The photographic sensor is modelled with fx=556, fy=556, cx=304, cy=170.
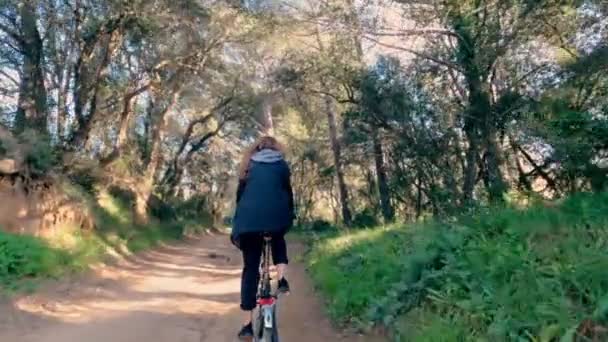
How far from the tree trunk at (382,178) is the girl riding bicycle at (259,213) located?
39.0 feet

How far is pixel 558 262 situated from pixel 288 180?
8.02ft

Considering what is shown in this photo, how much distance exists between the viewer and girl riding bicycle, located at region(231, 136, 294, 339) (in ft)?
16.6

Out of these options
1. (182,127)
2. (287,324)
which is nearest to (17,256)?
(287,324)

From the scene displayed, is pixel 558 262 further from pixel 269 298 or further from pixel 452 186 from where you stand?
pixel 452 186

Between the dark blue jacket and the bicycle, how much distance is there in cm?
16

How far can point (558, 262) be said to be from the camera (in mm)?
4426

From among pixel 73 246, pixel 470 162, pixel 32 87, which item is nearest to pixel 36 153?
pixel 73 246

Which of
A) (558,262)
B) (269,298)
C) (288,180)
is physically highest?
(288,180)

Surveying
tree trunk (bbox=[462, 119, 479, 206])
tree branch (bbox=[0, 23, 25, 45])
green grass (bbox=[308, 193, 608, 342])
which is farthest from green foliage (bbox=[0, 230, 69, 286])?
tree trunk (bbox=[462, 119, 479, 206])

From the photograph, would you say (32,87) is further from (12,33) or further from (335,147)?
(335,147)

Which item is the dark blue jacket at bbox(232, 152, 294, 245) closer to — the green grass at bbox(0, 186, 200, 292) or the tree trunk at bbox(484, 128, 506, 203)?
the green grass at bbox(0, 186, 200, 292)

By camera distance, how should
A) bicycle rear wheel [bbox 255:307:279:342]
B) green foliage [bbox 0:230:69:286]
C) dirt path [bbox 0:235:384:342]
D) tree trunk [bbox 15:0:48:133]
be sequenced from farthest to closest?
tree trunk [bbox 15:0:48:133] < green foliage [bbox 0:230:69:286] < dirt path [bbox 0:235:384:342] < bicycle rear wheel [bbox 255:307:279:342]

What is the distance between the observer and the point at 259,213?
5039mm

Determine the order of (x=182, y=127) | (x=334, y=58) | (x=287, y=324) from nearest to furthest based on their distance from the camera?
(x=287, y=324) → (x=334, y=58) → (x=182, y=127)
